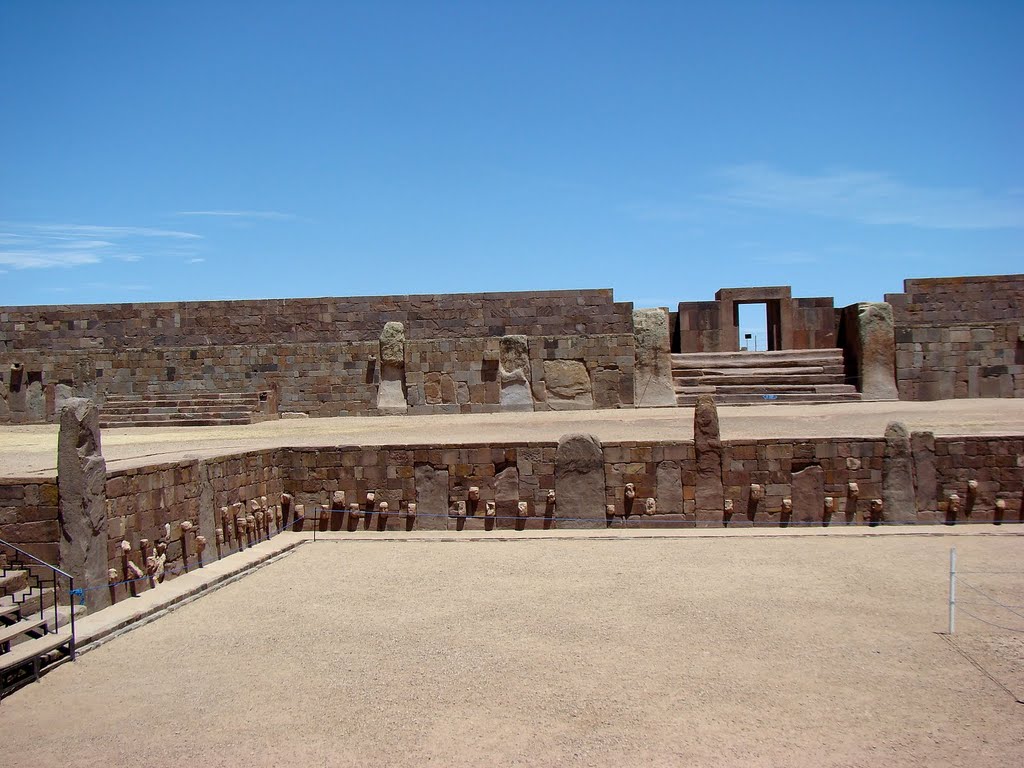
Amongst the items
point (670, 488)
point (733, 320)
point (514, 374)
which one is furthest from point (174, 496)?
point (733, 320)

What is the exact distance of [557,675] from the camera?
19.1ft

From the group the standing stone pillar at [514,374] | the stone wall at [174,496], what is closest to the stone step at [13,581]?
the stone wall at [174,496]

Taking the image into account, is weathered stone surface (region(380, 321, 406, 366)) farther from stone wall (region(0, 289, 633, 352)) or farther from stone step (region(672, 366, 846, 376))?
stone step (region(672, 366, 846, 376))

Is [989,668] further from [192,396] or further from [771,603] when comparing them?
[192,396]

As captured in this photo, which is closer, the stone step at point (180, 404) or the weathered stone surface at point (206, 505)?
the weathered stone surface at point (206, 505)

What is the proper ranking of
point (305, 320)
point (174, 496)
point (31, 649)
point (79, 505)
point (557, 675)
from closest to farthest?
point (557, 675) < point (31, 649) < point (79, 505) < point (174, 496) < point (305, 320)

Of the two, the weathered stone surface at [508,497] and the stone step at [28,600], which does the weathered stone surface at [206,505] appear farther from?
the weathered stone surface at [508,497]

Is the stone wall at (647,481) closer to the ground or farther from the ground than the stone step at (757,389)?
closer to the ground

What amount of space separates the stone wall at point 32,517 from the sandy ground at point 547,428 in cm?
378

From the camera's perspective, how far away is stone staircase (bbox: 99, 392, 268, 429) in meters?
17.2

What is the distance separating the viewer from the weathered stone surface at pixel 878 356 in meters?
17.4

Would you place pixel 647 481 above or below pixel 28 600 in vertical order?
above

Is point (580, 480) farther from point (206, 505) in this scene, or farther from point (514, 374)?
point (514, 374)

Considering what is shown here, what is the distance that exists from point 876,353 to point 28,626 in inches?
598
